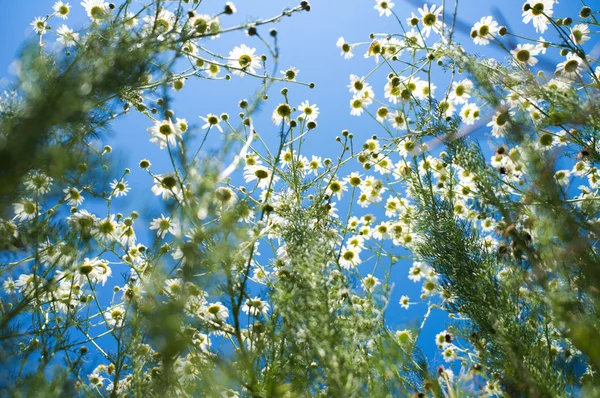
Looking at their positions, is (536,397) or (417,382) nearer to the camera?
(536,397)

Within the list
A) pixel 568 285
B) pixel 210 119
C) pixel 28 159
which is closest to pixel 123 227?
pixel 210 119

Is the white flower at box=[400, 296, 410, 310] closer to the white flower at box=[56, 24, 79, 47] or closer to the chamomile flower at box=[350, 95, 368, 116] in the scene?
the chamomile flower at box=[350, 95, 368, 116]

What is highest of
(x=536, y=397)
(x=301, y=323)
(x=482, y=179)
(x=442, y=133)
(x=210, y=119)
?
(x=210, y=119)

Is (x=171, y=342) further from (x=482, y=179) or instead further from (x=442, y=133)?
(x=442, y=133)

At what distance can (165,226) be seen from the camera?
172cm

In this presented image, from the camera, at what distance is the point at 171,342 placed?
73cm

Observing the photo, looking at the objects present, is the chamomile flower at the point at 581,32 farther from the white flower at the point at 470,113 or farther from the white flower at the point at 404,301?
the white flower at the point at 404,301

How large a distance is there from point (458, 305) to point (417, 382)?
0.89 ft

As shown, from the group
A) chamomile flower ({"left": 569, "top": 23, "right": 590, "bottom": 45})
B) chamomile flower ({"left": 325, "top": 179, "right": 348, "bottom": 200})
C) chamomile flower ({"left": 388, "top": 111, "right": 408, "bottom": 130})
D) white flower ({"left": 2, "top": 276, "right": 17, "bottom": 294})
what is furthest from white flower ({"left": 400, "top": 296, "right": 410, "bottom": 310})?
white flower ({"left": 2, "top": 276, "right": 17, "bottom": 294})

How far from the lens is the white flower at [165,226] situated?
0.99 meters

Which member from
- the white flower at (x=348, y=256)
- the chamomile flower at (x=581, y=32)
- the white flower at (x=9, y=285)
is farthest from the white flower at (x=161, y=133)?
the chamomile flower at (x=581, y=32)

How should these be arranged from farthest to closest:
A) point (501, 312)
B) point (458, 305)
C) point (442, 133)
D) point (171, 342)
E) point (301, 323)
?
point (442, 133)
point (458, 305)
point (501, 312)
point (301, 323)
point (171, 342)

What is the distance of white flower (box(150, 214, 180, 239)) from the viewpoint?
3.25 feet

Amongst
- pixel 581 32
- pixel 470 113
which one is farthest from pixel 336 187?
pixel 581 32
